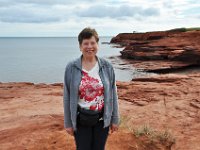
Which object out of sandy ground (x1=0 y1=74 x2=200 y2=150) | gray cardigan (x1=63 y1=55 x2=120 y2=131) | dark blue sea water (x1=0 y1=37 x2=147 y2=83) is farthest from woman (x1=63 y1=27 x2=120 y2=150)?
dark blue sea water (x1=0 y1=37 x2=147 y2=83)

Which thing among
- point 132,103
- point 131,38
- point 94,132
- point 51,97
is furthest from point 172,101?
point 131,38

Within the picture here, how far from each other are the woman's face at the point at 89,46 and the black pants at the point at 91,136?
0.74 m

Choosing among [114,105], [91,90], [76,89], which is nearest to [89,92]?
[91,90]

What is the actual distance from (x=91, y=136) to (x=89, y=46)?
3.16ft

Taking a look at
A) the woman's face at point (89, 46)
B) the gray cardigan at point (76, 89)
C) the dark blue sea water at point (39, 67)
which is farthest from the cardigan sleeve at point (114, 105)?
the dark blue sea water at point (39, 67)

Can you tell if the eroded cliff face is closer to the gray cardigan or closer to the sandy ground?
the sandy ground

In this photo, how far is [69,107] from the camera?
3.73m

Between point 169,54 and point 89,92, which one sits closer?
point 89,92

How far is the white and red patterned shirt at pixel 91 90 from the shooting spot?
361 centimetres

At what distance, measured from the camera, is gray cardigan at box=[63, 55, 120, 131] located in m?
3.63

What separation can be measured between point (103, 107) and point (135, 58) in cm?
3247

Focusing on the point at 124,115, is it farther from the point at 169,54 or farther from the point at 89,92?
the point at 169,54

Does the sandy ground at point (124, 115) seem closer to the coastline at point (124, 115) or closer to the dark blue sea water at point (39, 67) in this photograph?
the coastline at point (124, 115)

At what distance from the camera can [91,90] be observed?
3621mm
